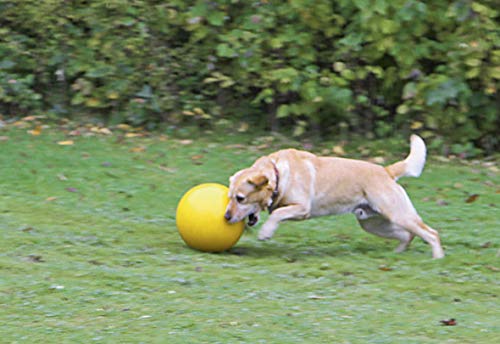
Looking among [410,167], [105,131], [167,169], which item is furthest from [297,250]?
[105,131]

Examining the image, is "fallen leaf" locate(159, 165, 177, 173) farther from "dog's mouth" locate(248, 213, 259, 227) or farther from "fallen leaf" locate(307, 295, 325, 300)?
"fallen leaf" locate(307, 295, 325, 300)

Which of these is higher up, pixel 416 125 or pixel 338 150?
pixel 416 125

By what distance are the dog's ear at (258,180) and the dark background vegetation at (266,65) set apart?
211 inches

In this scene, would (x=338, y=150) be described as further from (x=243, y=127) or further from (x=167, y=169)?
(x=167, y=169)

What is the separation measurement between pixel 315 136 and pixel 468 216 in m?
4.41

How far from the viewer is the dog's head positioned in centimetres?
730

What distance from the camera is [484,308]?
6.12 metres

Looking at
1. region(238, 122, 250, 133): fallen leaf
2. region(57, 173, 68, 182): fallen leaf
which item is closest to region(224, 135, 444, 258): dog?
region(57, 173, 68, 182): fallen leaf

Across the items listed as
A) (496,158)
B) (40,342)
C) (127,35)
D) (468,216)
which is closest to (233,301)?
(40,342)

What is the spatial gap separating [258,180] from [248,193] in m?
0.14

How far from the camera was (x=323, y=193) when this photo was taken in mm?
7691

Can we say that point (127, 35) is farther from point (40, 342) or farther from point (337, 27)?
point (40, 342)

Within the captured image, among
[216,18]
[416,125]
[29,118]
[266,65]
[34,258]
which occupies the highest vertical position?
[216,18]

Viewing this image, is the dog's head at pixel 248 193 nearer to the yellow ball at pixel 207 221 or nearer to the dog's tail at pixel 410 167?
the yellow ball at pixel 207 221
